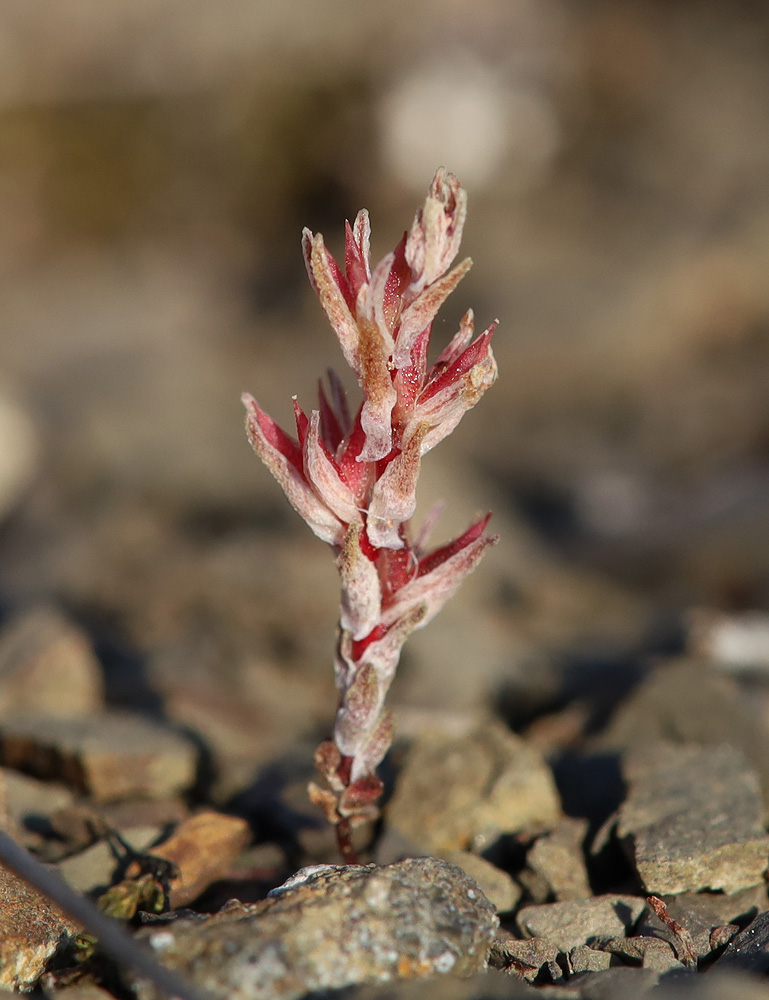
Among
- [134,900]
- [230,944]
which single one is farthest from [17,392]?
[230,944]

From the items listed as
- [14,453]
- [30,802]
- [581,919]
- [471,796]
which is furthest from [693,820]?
[14,453]

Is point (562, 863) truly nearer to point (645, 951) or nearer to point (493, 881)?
point (493, 881)

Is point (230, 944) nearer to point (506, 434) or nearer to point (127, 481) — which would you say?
point (127, 481)

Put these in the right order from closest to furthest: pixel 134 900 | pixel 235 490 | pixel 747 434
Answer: pixel 134 900
pixel 235 490
pixel 747 434

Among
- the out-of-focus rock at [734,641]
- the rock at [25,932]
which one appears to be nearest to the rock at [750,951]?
the rock at [25,932]

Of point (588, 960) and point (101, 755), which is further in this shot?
point (101, 755)

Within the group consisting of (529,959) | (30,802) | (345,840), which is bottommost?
(529,959)
